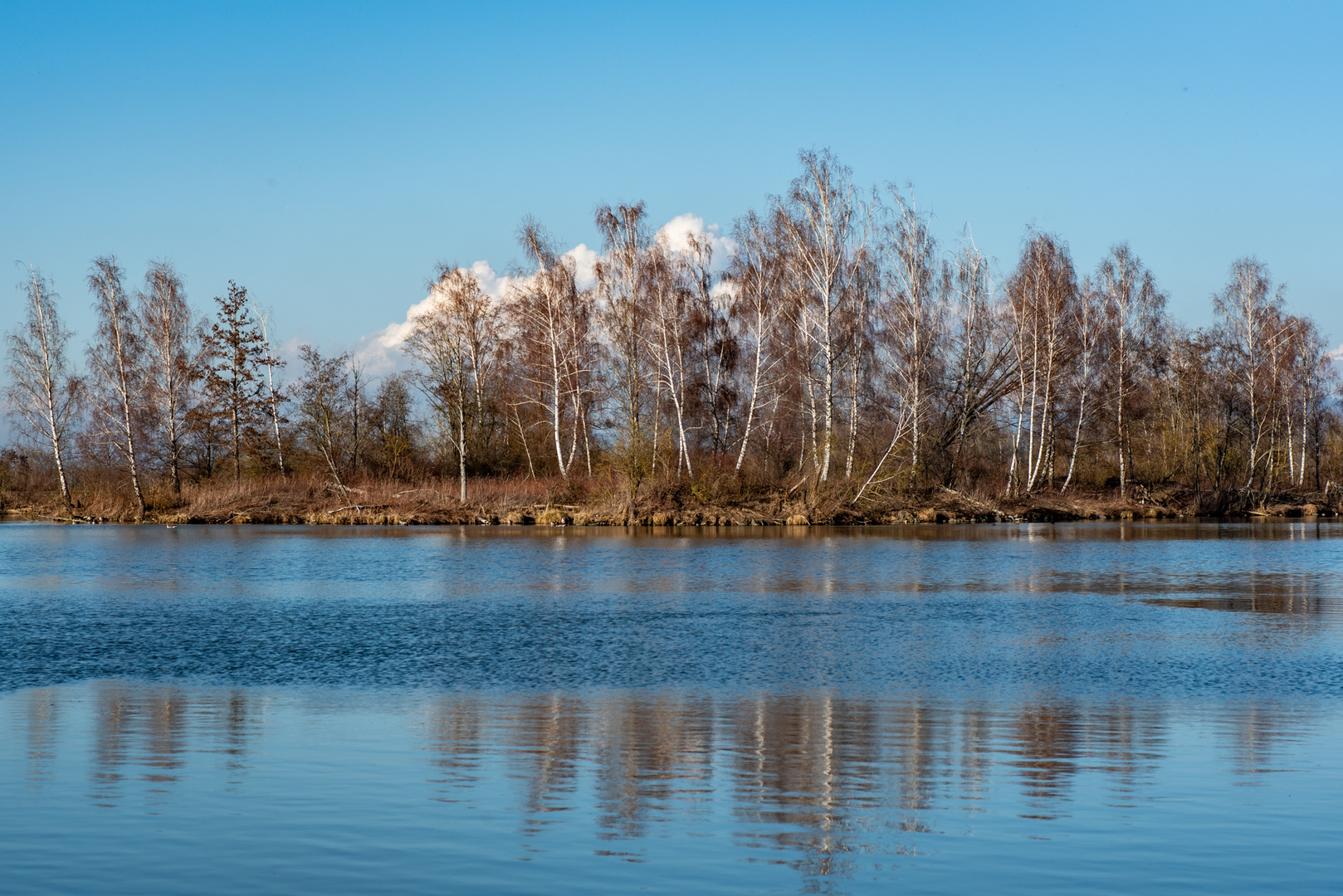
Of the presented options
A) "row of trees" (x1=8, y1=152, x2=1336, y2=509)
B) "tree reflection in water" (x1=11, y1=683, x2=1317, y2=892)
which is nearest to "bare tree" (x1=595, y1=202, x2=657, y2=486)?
"row of trees" (x1=8, y1=152, x2=1336, y2=509)

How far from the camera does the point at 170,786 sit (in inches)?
323

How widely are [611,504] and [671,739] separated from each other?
35939 millimetres

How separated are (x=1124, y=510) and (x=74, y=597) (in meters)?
44.7

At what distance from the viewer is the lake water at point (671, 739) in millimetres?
6566

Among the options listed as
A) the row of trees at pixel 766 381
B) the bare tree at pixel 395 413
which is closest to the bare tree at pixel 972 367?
the row of trees at pixel 766 381

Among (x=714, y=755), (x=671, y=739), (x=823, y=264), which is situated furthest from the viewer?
(x=823, y=264)

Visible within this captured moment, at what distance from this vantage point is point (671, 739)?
9.86 meters

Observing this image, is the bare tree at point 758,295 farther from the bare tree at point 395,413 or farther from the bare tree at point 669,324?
the bare tree at point 395,413

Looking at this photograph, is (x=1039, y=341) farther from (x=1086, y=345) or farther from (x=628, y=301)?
(x=628, y=301)

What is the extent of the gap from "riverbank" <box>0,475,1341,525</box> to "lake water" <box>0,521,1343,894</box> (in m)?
22.0

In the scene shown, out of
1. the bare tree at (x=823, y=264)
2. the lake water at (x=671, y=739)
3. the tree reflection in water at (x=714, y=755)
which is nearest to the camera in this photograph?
the lake water at (x=671, y=739)

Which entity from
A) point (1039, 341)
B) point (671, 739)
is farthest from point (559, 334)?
point (671, 739)

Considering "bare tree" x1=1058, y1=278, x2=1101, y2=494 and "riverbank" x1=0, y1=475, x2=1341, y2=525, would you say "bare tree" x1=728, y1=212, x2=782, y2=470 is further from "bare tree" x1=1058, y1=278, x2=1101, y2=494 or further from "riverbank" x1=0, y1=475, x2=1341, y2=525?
"bare tree" x1=1058, y1=278, x2=1101, y2=494

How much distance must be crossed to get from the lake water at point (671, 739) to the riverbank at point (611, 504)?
21986mm
